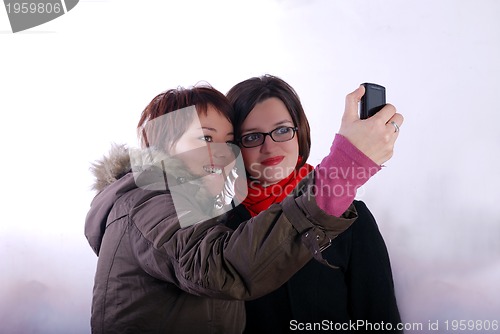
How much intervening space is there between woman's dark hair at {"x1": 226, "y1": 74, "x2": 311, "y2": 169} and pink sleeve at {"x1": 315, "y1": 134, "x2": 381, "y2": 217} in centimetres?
61

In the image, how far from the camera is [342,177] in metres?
0.75

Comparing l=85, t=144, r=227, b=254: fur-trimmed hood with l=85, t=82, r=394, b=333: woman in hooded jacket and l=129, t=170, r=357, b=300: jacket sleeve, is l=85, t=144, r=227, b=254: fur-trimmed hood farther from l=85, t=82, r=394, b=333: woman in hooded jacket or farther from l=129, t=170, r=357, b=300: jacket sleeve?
l=129, t=170, r=357, b=300: jacket sleeve

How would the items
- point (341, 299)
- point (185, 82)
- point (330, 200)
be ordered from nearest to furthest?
1. point (330, 200)
2. point (341, 299)
3. point (185, 82)

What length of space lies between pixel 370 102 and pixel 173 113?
455 mm

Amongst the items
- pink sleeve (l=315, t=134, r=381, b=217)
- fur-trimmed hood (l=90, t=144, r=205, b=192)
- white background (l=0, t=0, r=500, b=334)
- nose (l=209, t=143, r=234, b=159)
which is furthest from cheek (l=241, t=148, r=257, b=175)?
pink sleeve (l=315, t=134, r=381, b=217)

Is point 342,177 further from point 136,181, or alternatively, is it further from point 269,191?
point 269,191

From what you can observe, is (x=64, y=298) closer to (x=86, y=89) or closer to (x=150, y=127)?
(x=86, y=89)

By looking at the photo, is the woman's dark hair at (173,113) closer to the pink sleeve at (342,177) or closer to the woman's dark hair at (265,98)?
the woman's dark hair at (265,98)

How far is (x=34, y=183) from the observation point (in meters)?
2.06

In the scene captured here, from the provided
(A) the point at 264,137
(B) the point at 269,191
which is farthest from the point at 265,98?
(B) the point at 269,191

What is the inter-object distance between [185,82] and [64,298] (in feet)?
3.19

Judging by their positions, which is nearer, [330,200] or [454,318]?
[330,200]

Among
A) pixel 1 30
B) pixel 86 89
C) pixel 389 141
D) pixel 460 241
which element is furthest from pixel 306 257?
pixel 1 30

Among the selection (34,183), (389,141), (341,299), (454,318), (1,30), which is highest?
(1,30)
